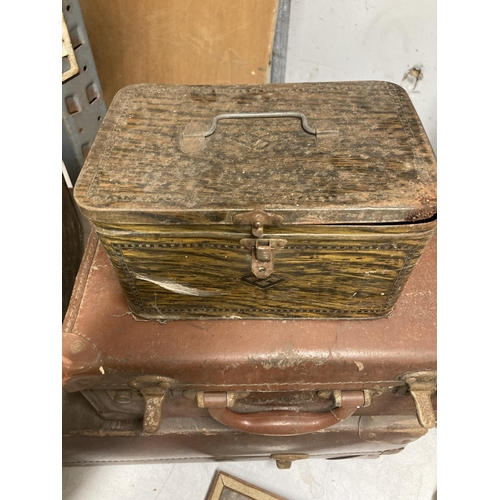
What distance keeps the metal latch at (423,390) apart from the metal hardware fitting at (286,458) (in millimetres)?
432

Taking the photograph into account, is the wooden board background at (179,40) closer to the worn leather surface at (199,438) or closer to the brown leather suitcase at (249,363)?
the brown leather suitcase at (249,363)

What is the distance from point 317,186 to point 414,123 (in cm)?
27

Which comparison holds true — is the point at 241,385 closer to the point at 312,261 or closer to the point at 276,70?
the point at 312,261

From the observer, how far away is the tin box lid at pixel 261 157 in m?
0.73

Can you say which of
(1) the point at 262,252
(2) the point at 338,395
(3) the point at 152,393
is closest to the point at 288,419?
(2) the point at 338,395

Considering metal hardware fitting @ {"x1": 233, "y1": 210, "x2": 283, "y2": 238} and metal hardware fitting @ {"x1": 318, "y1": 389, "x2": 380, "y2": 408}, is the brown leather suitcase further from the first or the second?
metal hardware fitting @ {"x1": 233, "y1": 210, "x2": 283, "y2": 238}

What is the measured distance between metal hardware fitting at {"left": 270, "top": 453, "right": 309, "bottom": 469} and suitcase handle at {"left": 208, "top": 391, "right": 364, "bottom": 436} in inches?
12.7

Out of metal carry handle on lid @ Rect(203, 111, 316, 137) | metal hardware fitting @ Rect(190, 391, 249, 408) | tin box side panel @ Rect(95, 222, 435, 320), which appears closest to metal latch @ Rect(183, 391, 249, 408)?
metal hardware fitting @ Rect(190, 391, 249, 408)

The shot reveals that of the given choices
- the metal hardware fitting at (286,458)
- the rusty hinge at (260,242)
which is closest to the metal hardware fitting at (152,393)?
the rusty hinge at (260,242)

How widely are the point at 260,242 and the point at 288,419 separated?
45 centimetres

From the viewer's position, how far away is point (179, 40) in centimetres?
137

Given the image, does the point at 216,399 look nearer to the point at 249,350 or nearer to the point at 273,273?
the point at 249,350

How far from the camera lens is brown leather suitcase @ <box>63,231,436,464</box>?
35.9 inches

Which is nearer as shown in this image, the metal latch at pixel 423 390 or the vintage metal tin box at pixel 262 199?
the vintage metal tin box at pixel 262 199
